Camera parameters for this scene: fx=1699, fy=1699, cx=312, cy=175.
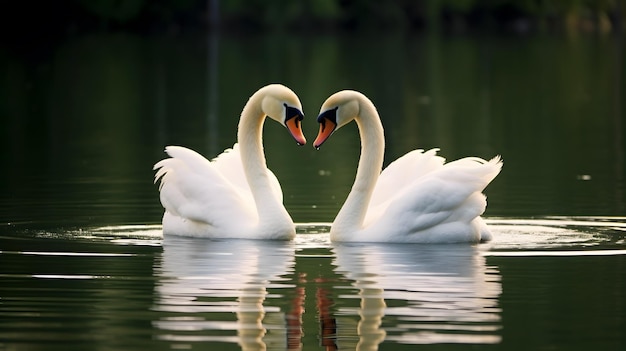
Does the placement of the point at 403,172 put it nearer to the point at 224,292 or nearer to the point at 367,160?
the point at 367,160

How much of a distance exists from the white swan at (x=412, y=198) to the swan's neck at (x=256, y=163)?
560 millimetres

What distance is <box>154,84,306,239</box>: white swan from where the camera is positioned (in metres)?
14.2

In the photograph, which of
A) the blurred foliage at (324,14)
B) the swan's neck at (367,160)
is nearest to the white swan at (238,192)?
the swan's neck at (367,160)

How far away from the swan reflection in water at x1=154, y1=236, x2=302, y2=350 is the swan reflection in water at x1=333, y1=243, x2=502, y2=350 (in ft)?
1.42

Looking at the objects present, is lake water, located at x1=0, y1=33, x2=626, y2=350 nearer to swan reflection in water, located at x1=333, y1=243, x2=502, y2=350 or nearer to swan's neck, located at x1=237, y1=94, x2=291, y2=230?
swan reflection in water, located at x1=333, y1=243, x2=502, y2=350

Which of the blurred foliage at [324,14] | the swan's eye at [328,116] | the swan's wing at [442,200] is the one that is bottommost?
the swan's wing at [442,200]

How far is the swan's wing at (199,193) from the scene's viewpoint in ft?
46.9

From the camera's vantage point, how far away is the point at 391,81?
46.8 m

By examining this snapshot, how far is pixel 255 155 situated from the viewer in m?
14.6

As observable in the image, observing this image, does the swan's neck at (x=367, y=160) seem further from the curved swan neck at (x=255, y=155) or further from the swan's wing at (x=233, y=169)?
the swan's wing at (x=233, y=169)

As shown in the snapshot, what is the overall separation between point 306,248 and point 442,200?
46.1 inches

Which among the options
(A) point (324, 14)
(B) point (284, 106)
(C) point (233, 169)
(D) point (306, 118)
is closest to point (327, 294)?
(B) point (284, 106)

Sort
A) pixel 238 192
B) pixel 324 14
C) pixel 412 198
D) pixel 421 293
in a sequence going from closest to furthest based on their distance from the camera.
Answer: pixel 421 293 → pixel 412 198 → pixel 238 192 → pixel 324 14

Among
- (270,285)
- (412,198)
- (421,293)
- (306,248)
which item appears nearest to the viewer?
(421,293)
